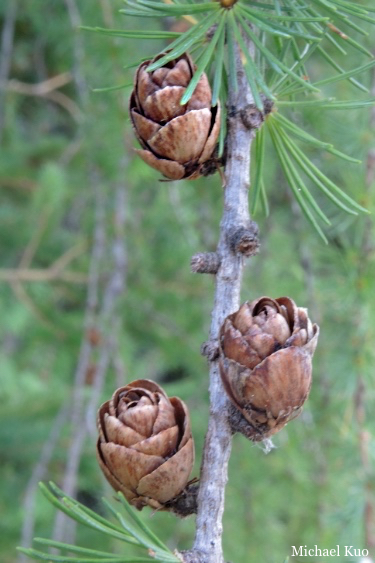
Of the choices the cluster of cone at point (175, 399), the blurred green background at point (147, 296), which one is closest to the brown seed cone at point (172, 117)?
the cluster of cone at point (175, 399)

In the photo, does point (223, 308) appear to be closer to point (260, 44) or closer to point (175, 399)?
point (175, 399)

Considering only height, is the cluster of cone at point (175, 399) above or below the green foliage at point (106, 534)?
above

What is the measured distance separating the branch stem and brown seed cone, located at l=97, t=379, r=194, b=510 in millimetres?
18

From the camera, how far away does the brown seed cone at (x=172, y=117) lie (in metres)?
0.44

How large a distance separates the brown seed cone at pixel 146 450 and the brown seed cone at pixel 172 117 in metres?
0.18

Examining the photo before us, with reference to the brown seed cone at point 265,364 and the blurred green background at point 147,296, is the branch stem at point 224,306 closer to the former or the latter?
the brown seed cone at point 265,364

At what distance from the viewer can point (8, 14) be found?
1.52 meters

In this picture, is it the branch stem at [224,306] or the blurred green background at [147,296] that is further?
the blurred green background at [147,296]

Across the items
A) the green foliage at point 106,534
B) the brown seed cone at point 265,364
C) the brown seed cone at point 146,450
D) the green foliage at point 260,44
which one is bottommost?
the green foliage at point 106,534

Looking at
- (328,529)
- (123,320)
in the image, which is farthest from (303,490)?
(123,320)

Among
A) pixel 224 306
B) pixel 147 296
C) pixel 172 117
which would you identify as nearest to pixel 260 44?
pixel 172 117

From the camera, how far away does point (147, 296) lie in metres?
1.54

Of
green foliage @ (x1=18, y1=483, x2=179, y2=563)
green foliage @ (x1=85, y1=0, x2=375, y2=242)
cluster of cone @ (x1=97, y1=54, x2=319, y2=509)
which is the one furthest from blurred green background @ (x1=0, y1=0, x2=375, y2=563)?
green foliage @ (x1=18, y1=483, x2=179, y2=563)

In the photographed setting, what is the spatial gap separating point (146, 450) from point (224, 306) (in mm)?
115
